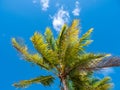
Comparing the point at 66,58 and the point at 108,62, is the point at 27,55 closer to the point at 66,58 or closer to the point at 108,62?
the point at 66,58

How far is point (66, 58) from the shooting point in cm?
2339

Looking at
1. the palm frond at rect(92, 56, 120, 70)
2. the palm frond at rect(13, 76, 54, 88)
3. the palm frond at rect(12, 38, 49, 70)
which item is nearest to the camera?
the palm frond at rect(92, 56, 120, 70)

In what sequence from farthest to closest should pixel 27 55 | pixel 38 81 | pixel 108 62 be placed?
pixel 38 81 < pixel 27 55 < pixel 108 62

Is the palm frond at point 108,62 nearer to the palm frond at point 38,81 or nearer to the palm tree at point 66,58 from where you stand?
the palm tree at point 66,58

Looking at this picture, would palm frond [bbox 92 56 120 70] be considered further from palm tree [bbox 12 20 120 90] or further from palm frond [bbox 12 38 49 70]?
palm frond [bbox 12 38 49 70]

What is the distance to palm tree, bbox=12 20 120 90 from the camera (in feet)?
75.4

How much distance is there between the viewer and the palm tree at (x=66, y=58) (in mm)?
22969

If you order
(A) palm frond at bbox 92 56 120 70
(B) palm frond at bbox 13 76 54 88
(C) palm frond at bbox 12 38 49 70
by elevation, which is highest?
(C) palm frond at bbox 12 38 49 70

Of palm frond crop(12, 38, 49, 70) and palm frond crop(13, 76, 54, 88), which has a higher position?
palm frond crop(12, 38, 49, 70)

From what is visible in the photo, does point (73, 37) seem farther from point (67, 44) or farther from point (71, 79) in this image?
point (71, 79)

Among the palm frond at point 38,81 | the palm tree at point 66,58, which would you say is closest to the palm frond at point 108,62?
the palm tree at point 66,58

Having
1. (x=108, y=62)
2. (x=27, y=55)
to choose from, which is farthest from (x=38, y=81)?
(x=108, y=62)

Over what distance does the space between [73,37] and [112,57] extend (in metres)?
2.64

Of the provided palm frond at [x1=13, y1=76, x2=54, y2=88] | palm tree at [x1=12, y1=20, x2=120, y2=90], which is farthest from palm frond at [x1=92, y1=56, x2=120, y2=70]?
palm frond at [x1=13, y1=76, x2=54, y2=88]
